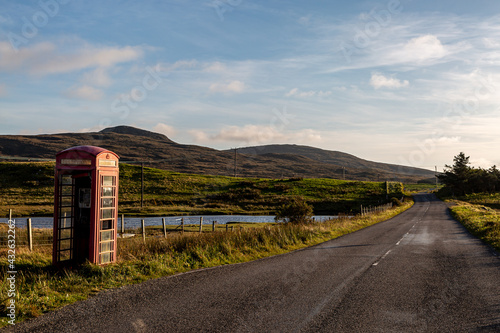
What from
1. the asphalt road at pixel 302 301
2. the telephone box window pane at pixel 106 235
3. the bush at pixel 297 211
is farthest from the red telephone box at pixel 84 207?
the bush at pixel 297 211

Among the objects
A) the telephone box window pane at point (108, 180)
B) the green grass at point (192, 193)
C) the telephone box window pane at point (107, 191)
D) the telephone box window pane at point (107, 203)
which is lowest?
the green grass at point (192, 193)

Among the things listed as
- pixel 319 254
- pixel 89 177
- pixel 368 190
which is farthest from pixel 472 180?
pixel 89 177

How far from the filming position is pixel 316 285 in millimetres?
9539

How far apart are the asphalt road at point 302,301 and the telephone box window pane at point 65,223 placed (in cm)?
335

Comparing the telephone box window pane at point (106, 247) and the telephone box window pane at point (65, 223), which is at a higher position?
the telephone box window pane at point (65, 223)

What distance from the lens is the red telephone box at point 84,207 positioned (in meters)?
10.5

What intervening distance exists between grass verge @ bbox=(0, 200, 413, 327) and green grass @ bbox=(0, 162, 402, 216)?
4044cm

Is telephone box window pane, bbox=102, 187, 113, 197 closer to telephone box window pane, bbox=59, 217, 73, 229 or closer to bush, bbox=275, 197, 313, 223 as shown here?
telephone box window pane, bbox=59, 217, 73, 229

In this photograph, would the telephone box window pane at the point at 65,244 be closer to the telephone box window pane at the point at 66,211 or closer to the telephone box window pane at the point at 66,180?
the telephone box window pane at the point at 66,211

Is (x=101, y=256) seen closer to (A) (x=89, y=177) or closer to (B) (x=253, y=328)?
(A) (x=89, y=177)

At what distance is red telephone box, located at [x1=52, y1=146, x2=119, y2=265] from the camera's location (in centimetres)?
1045

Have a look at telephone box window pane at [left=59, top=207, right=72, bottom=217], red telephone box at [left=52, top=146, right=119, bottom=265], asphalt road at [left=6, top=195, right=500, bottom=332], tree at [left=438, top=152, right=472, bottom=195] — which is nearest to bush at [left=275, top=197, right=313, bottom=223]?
asphalt road at [left=6, top=195, right=500, bottom=332]

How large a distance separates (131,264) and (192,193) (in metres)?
64.5

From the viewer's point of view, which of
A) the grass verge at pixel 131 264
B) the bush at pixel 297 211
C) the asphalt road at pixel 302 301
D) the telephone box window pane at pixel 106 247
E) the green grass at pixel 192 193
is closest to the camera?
the asphalt road at pixel 302 301
